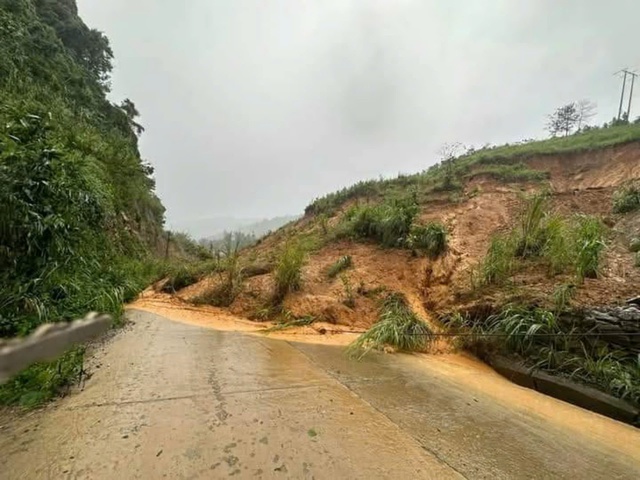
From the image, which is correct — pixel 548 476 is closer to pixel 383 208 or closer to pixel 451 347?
pixel 451 347

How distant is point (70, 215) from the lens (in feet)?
16.8

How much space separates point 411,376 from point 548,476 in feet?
5.08

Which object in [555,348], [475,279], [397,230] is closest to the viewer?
[555,348]

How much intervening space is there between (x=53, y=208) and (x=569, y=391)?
645 cm

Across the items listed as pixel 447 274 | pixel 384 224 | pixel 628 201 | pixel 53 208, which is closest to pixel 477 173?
pixel 628 201

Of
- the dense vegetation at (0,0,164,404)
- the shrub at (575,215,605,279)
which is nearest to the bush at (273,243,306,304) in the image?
the dense vegetation at (0,0,164,404)

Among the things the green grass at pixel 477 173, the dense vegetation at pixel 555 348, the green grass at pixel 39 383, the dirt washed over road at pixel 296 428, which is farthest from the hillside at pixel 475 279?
the green grass at pixel 39 383

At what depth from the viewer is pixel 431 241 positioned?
23.7 feet

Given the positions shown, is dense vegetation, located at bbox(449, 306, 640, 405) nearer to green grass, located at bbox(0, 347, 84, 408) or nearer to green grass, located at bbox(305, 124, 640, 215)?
green grass, located at bbox(0, 347, 84, 408)

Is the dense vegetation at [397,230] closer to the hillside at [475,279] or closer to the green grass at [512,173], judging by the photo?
the hillside at [475,279]

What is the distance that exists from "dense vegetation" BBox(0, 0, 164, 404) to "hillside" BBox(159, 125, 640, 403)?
220 cm

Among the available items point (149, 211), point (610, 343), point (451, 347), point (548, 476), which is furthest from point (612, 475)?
point (149, 211)

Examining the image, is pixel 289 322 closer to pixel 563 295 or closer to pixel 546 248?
pixel 563 295

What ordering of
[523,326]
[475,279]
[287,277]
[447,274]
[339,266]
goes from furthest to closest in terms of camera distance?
[339,266]
[447,274]
[287,277]
[475,279]
[523,326]
